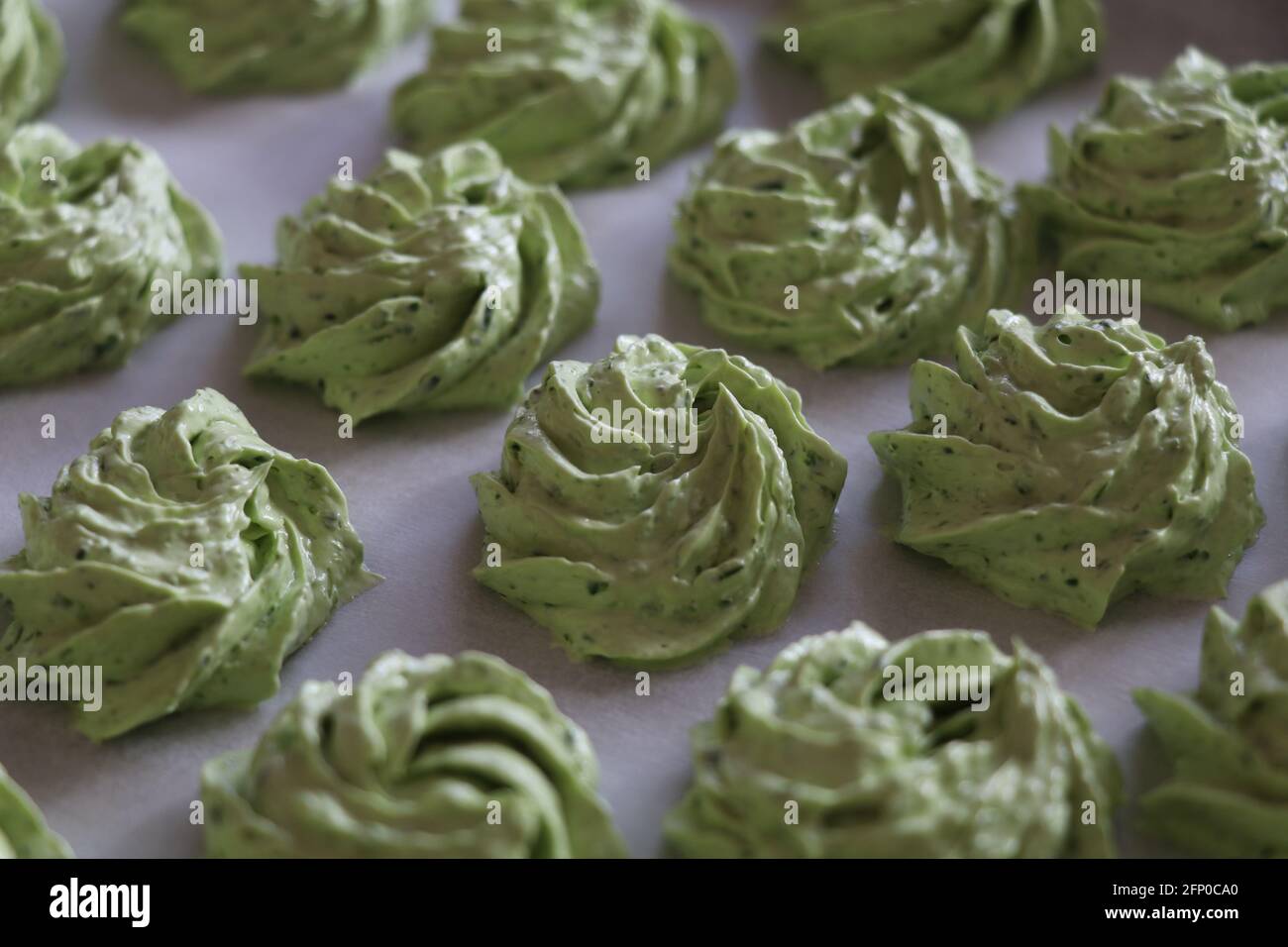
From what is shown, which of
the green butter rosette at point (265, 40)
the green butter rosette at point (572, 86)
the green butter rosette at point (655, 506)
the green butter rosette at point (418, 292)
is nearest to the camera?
the green butter rosette at point (655, 506)

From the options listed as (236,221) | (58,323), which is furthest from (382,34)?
(58,323)

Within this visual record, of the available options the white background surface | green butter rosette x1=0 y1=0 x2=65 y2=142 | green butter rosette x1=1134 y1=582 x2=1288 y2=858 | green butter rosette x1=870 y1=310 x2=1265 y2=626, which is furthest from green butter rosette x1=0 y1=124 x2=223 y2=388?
green butter rosette x1=1134 y1=582 x2=1288 y2=858

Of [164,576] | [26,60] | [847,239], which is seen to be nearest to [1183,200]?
[847,239]

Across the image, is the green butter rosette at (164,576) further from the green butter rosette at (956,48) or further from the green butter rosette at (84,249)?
the green butter rosette at (956,48)

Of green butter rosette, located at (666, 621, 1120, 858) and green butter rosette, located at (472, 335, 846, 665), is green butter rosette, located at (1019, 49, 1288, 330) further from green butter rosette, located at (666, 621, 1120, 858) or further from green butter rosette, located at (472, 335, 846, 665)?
green butter rosette, located at (666, 621, 1120, 858)

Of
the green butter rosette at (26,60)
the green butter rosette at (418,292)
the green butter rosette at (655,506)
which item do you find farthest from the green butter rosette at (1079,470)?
the green butter rosette at (26,60)
